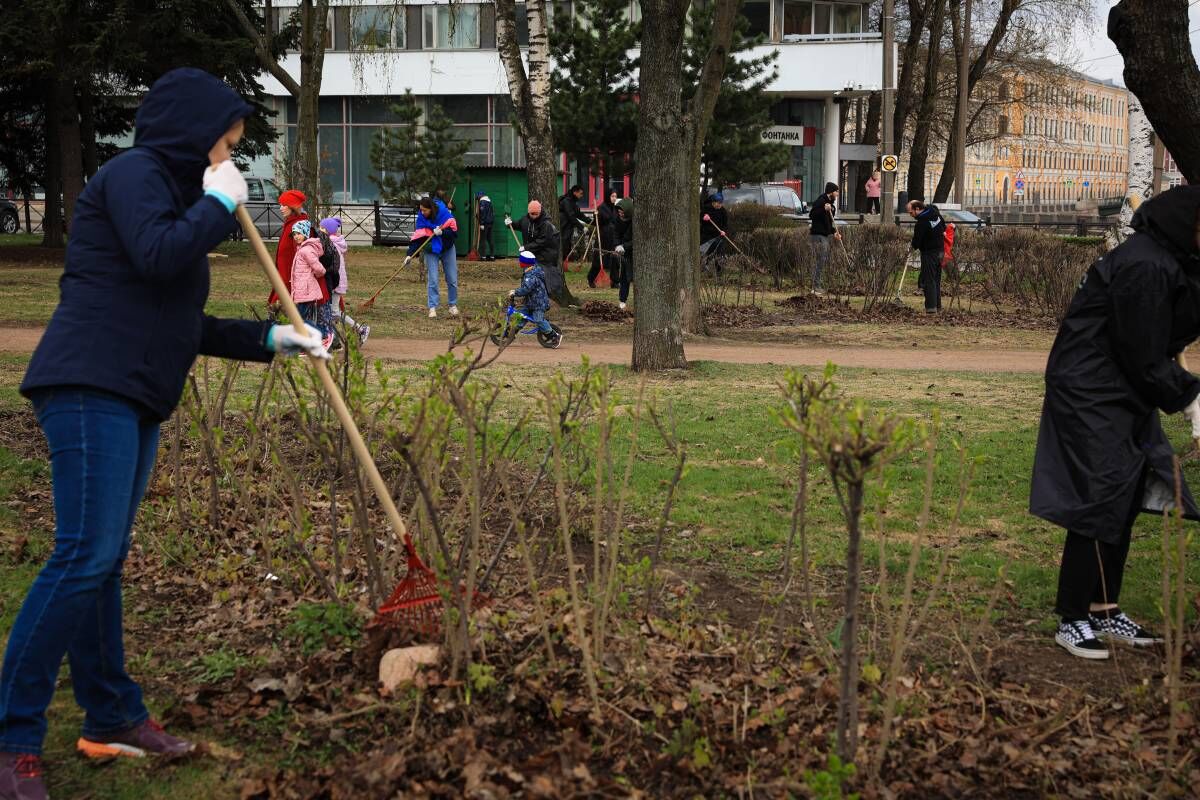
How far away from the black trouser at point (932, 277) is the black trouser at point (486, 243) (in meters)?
12.6

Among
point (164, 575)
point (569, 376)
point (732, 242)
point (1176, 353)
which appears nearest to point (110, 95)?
point (732, 242)

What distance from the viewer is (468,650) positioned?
3.76m

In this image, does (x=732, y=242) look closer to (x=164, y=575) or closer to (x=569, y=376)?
(x=569, y=376)

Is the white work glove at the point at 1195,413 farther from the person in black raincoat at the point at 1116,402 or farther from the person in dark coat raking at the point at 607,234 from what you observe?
the person in dark coat raking at the point at 607,234

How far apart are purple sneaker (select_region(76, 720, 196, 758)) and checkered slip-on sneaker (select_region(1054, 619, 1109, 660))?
2.97 meters

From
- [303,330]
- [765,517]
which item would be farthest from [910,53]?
[303,330]

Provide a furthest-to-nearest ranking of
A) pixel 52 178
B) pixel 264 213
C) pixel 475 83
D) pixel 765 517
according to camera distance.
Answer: pixel 475 83 → pixel 264 213 → pixel 52 178 → pixel 765 517

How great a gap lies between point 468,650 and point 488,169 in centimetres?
2771

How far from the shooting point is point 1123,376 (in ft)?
15.3

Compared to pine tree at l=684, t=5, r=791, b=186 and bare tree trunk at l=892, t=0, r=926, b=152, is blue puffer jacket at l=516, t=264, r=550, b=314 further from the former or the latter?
bare tree trunk at l=892, t=0, r=926, b=152

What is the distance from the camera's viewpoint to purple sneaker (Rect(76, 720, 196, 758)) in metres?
3.59

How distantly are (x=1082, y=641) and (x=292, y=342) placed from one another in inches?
115

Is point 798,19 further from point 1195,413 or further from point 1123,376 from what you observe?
point 1123,376

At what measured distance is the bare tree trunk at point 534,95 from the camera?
19328 millimetres
